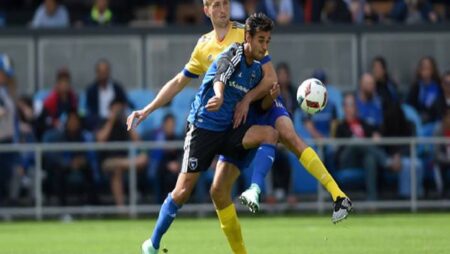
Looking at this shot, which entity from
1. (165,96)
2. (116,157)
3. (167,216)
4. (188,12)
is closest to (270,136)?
(167,216)

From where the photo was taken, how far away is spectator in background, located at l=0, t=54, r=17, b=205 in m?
19.9

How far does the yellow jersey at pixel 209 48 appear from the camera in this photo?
478 inches

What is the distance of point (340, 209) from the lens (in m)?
11.4

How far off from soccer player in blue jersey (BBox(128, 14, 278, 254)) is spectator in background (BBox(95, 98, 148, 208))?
8025 mm

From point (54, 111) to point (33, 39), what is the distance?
1609 millimetres

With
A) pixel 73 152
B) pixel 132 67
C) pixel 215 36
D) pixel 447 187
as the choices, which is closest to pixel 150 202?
pixel 73 152

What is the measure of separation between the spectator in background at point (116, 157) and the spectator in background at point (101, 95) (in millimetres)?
158

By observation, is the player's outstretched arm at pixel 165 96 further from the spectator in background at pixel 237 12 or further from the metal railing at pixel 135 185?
the spectator in background at pixel 237 12

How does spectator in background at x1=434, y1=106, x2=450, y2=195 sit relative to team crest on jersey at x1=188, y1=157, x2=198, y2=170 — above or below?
below

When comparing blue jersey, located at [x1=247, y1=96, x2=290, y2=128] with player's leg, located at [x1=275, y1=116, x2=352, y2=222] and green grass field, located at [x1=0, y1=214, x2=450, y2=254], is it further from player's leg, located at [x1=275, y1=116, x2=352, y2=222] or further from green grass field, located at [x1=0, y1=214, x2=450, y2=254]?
green grass field, located at [x1=0, y1=214, x2=450, y2=254]

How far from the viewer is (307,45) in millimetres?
21719

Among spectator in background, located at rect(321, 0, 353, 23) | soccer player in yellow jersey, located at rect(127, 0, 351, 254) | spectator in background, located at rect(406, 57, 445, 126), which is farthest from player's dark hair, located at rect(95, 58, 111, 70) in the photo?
soccer player in yellow jersey, located at rect(127, 0, 351, 254)

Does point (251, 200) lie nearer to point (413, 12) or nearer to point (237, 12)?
point (237, 12)

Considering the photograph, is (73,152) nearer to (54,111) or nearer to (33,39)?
(54,111)
